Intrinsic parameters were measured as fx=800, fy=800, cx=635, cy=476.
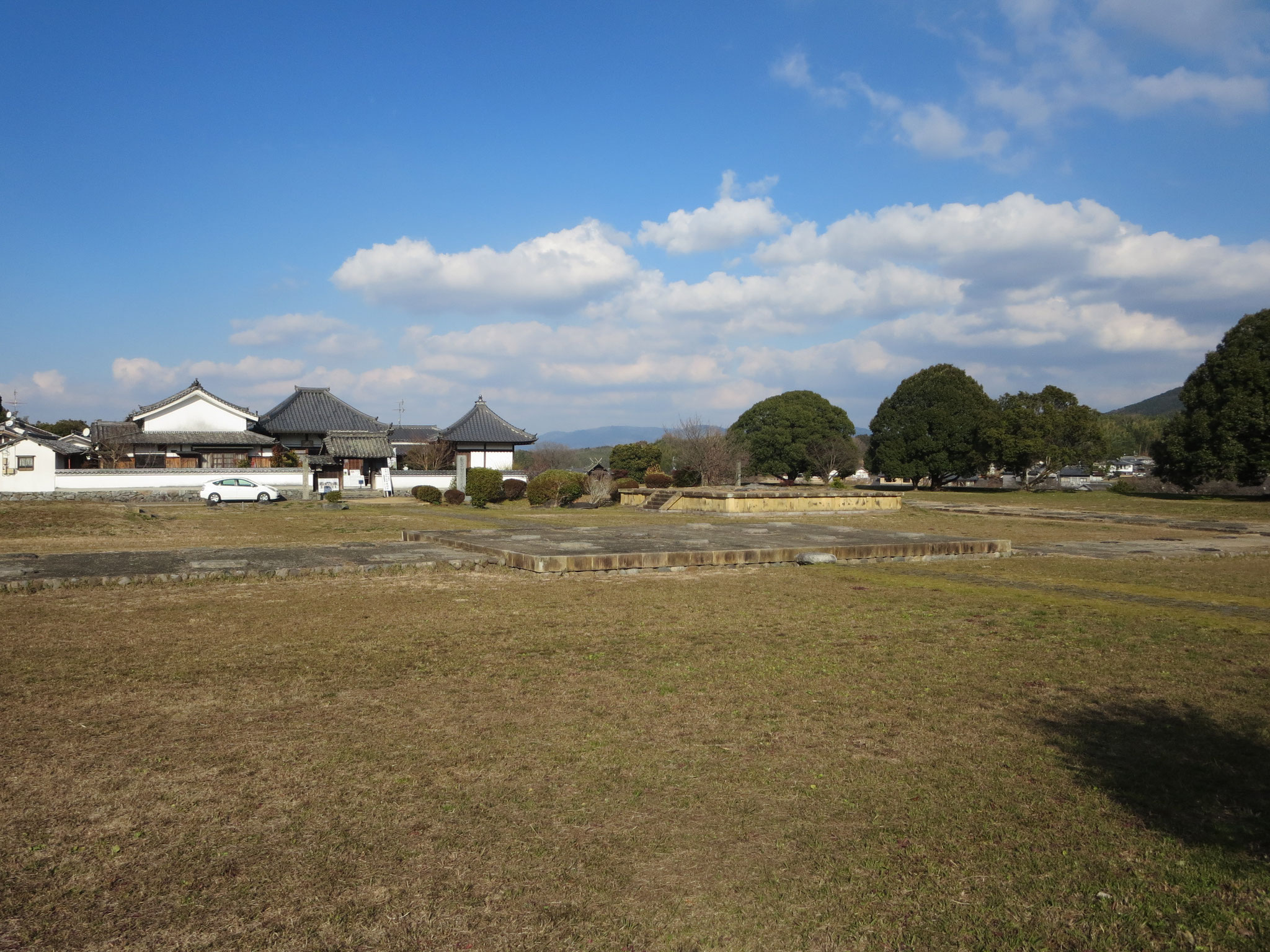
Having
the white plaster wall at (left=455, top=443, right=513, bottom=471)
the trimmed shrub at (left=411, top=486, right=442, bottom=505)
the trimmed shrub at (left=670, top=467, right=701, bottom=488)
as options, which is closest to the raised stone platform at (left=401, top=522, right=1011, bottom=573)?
the trimmed shrub at (left=411, top=486, right=442, bottom=505)

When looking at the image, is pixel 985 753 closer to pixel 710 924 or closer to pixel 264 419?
pixel 710 924

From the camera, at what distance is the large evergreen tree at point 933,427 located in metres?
42.8

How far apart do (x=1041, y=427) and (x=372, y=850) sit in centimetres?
4187

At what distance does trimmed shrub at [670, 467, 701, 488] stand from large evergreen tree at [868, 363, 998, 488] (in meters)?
12.9

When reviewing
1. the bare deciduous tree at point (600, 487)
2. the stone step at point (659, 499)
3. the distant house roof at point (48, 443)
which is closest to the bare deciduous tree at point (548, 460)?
the bare deciduous tree at point (600, 487)

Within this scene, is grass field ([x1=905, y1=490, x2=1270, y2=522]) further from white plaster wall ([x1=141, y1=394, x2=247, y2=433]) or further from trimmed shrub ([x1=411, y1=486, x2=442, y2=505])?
white plaster wall ([x1=141, y1=394, x2=247, y2=433])

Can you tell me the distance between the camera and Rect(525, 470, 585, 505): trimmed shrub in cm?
2825

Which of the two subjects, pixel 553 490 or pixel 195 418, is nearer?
pixel 553 490

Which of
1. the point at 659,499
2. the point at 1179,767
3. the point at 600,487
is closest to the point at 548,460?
the point at 600,487

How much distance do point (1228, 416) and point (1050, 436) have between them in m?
8.91

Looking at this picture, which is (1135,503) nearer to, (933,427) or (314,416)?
(933,427)

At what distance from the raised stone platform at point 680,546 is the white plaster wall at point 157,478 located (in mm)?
20571

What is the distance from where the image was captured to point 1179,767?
3.57 m

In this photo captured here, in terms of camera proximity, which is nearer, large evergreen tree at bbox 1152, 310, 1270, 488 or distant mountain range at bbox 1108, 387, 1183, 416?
large evergreen tree at bbox 1152, 310, 1270, 488
